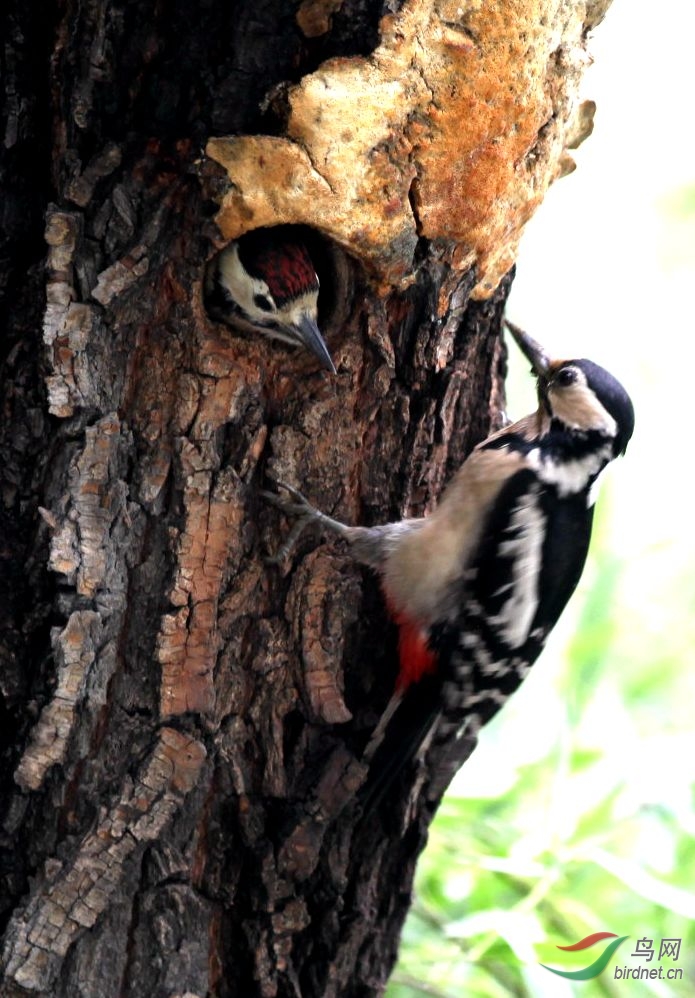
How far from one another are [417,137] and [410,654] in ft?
3.59

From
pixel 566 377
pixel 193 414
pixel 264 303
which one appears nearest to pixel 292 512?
pixel 193 414

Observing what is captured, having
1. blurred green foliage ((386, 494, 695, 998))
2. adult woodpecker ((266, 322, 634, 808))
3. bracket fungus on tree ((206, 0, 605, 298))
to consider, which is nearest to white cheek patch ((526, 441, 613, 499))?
adult woodpecker ((266, 322, 634, 808))

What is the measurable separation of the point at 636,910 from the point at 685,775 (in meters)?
0.37

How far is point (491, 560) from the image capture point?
2.78 meters

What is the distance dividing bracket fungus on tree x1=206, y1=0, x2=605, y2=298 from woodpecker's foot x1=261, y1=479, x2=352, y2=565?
47 centimetres

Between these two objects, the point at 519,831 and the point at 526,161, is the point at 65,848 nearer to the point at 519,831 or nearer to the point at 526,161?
the point at 519,831

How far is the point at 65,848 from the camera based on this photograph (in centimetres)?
223

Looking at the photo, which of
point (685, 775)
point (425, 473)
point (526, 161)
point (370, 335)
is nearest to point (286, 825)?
point (425, 473)

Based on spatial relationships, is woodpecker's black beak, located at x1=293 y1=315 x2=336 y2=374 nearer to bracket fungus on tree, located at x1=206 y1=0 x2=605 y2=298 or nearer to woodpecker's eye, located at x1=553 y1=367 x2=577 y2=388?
bracket fungus on tree, located at x1=206 y1=0 x2=605 y2=298

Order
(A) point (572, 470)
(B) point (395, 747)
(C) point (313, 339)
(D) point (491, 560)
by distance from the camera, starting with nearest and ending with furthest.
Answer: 1. (C) point (313, 339)
2. (B) point (395, 747)
3. (D) point (491, 560)
4. (A) point (572, 470)

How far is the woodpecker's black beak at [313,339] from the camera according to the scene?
2385 millimetres

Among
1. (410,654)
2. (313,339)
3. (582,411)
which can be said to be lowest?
(410,654)

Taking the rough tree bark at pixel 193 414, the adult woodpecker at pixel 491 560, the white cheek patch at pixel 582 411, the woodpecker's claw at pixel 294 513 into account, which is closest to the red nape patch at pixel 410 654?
the adult woodpecker at pixel 491 560

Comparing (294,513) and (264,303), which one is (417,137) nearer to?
(264,303)
